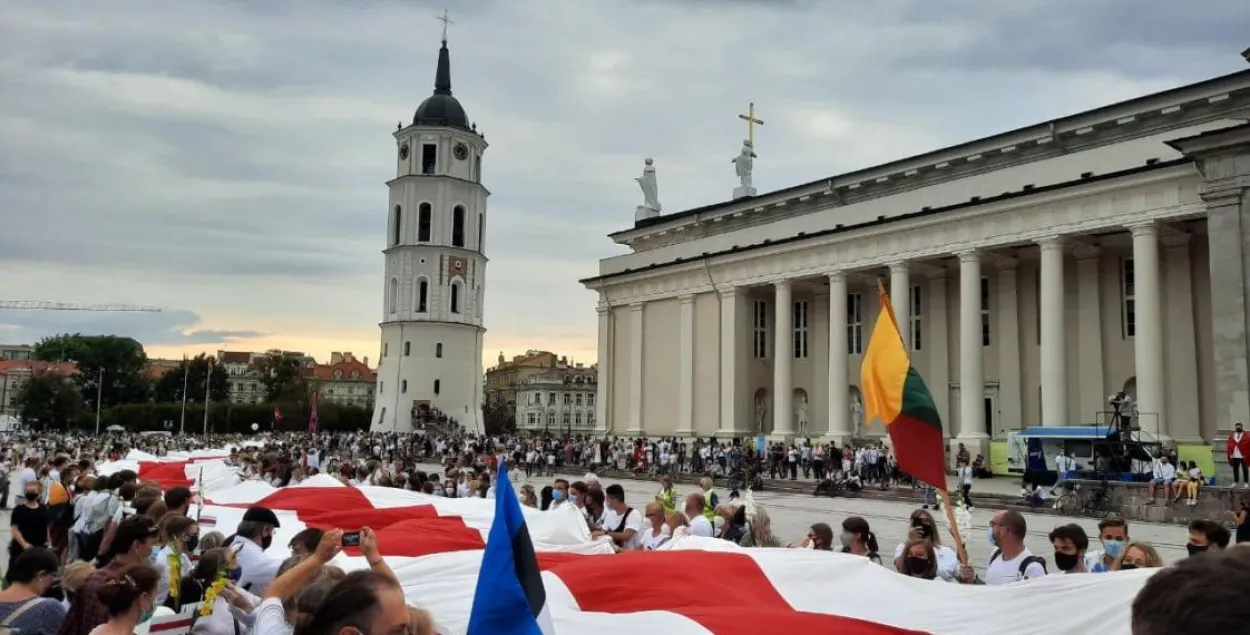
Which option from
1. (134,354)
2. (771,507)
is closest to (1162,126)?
(771,507)

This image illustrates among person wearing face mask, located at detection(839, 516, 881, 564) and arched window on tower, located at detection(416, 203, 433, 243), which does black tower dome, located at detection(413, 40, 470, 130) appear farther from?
person wearing face mask, located at detection(839, 516, 881, 564)

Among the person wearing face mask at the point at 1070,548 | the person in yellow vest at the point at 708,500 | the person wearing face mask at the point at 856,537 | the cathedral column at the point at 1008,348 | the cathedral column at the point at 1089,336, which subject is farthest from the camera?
the cathedral column at the point at 1008,348

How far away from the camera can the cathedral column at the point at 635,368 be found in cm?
4947

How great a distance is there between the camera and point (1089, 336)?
3488cm

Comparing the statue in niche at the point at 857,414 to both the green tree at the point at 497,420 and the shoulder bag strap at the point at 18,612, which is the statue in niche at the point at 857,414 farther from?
the green tree at the point at 497,420

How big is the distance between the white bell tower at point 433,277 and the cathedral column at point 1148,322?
58559 millimetres

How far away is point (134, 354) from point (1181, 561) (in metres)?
152

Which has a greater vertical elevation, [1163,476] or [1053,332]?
[1053,332]

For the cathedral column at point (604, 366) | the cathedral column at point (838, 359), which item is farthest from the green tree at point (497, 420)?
the cathedral column at point (838, 359)

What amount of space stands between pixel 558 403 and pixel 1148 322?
116 meters

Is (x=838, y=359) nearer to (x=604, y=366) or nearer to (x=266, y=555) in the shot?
(x=604, y=366)

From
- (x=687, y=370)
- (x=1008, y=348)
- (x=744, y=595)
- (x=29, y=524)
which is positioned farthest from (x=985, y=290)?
(x=29, y=524)

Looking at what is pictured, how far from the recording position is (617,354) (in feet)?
171

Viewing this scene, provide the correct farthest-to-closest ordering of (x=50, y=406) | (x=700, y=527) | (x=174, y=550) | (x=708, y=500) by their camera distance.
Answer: (x=50, y=406) < (x=708, y=500) < (x=700, y=527) < (x=174, y=550)
